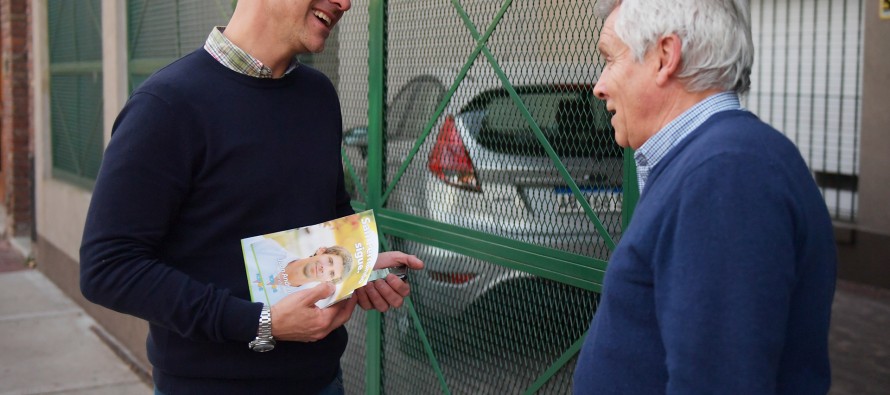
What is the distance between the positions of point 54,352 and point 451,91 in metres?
4.47

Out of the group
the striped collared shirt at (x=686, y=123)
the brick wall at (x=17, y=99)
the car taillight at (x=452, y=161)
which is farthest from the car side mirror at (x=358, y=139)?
the brick wall at (x=17, y=99)

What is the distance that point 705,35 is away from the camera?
5.40 feet

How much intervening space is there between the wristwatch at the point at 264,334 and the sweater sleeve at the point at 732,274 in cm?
101

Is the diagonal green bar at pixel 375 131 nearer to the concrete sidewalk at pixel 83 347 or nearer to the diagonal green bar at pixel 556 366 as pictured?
the diagonal green bar at pixel 556 366

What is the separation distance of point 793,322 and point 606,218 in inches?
49.2

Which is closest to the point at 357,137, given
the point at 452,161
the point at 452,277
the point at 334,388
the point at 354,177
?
the point at 354,177

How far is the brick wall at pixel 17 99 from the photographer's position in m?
10.6

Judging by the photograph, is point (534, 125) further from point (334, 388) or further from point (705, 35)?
point (705, 35)

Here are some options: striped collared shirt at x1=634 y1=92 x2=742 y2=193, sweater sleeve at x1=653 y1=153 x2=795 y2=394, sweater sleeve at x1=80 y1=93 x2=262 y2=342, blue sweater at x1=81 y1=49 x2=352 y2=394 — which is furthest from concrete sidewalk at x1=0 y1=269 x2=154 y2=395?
sweater sleeve at x1=653 y1=153 x2=795 y2=394

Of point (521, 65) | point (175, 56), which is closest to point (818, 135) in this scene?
point (175, 56)

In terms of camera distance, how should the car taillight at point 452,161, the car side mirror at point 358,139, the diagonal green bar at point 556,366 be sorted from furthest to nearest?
the car side mirror at point 358,139 < the car taillight at point 452,161 < the diagonal green bar at point 556,366

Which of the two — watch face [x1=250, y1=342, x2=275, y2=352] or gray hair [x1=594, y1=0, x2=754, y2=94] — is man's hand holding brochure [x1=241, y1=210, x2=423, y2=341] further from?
gray hair [x1=594, y1=0, x2=754, y2=94]

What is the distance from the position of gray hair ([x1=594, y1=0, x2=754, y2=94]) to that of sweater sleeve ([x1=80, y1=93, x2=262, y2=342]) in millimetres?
1055

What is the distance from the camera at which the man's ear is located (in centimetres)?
166
